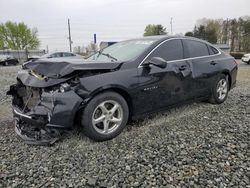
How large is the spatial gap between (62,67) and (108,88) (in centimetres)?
64

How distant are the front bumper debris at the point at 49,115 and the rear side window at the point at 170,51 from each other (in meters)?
1.49

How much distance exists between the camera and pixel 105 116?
3129mm

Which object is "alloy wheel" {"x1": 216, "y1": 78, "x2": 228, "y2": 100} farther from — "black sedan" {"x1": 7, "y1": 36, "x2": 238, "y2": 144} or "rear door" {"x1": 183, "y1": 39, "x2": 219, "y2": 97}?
"black sedan" {"x1": 7, "y1": 36, "x2": 238, "y2": 144}

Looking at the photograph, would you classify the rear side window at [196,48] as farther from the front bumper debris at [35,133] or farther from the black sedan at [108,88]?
the front bumper debris at [35,133]

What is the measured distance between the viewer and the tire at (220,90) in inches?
183

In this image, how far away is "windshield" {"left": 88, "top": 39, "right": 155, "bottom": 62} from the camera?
3579 millimetres

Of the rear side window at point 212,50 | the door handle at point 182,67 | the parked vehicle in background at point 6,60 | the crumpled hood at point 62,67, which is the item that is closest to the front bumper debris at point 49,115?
the crumpled hood at point 62,67

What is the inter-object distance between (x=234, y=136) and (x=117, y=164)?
68.9 inches

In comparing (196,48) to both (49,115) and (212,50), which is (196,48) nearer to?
(212,50)

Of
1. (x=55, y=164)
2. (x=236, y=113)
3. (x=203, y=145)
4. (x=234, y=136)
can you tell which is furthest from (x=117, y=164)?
(x=236, y=113)

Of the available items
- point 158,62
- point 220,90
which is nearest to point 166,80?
point 158,62

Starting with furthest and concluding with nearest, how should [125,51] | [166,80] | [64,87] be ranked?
[125,51] < [166,80] < [64,87]

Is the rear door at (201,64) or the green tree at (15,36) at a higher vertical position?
the green tree at (15,36)

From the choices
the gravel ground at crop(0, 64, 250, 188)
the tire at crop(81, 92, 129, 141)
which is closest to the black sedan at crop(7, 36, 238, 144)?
the tire at crop(81, 92, 129, 141)
